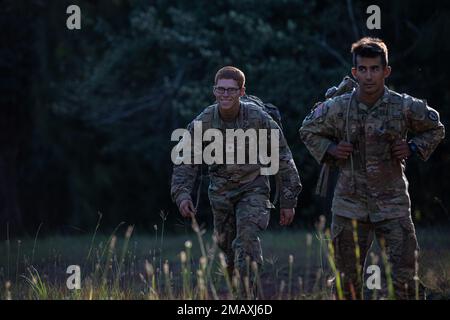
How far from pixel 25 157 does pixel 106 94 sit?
2462 mm

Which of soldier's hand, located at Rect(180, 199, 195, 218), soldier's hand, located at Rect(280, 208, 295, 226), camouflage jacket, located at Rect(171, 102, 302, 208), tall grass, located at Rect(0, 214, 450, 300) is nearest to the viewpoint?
tall grass, located at Rect(0, 214, 450, 300)

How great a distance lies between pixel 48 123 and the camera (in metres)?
22.3

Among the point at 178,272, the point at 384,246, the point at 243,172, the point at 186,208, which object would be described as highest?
the point at 243,172

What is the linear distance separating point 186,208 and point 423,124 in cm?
209

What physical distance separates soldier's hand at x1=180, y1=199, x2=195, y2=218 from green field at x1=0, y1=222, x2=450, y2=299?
339 millimetres

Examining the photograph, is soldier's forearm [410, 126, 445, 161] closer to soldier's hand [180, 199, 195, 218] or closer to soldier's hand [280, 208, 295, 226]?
soldier's hand [280, 208, 295, 226]

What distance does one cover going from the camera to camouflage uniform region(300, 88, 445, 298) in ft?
24.5

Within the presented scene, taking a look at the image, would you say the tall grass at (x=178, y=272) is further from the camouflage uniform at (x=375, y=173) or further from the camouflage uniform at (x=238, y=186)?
the camouflage uniform at (x=238, y=186)

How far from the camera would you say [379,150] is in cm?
753

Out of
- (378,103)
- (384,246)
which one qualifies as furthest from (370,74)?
(384,246)

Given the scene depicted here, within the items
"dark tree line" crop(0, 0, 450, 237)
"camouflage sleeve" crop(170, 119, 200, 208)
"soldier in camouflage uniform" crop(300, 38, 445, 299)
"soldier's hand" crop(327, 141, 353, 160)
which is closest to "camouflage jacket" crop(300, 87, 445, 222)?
"soldier in camouflage uniform" crop(300, 38, 445, 299)

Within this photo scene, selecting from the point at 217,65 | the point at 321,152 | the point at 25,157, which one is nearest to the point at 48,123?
the point at 25,157

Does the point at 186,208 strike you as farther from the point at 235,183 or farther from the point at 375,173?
the point at 375,173

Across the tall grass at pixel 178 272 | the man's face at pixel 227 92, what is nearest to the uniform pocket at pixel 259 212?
the tall grass at pixel 178 272
